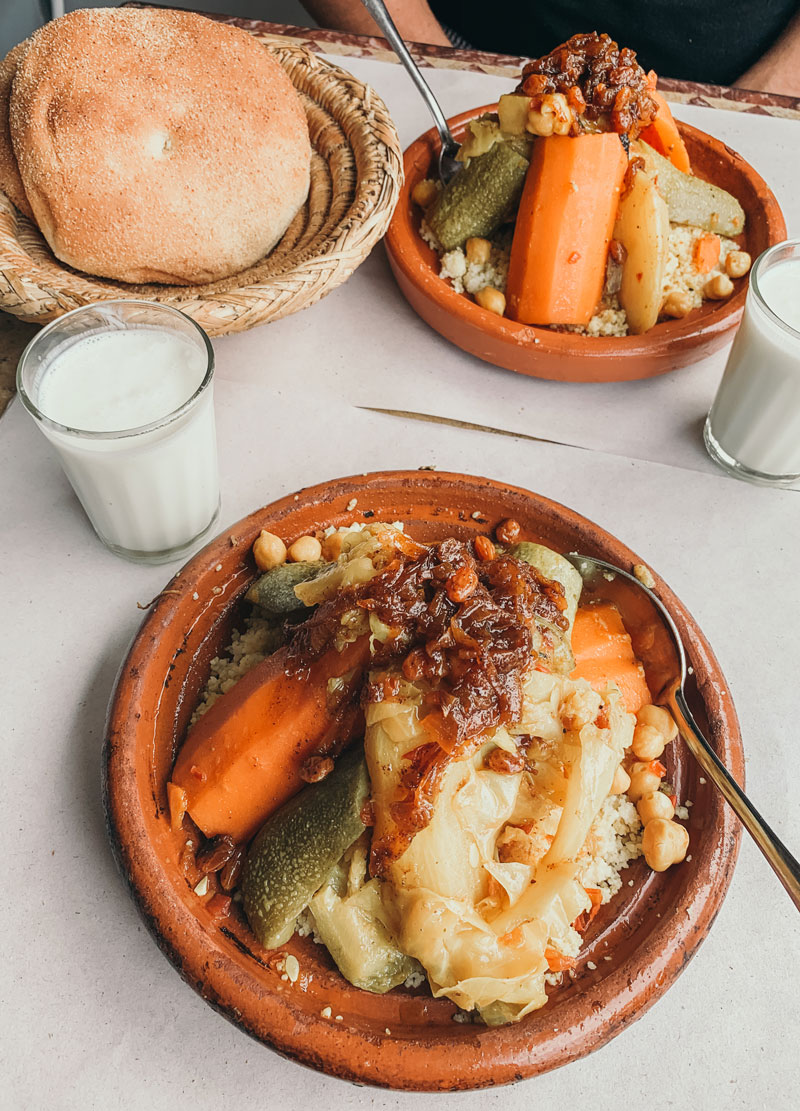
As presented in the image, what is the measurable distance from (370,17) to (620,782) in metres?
2.21

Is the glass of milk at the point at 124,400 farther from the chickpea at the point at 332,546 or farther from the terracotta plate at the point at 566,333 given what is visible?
the terracotta plate at the point at 566,333

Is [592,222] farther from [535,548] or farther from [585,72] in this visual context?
[535,548]

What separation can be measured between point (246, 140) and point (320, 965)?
4.27 ft

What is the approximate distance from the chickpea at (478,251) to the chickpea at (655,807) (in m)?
1.06

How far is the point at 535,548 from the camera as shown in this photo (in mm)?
1199

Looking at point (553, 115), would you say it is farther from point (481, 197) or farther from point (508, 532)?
point (508, 532)

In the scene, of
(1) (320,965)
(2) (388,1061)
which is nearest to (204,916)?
(1) (320,965)

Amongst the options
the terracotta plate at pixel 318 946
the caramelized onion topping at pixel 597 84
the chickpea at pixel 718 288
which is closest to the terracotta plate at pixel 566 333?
the chickpea at pixel 718 288

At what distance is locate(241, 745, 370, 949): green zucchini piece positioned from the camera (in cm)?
97

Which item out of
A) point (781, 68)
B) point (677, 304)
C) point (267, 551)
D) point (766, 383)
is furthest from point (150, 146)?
point (781, 68)

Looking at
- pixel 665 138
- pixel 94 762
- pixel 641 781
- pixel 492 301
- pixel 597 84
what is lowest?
pixel 94 762

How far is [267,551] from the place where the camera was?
121cm

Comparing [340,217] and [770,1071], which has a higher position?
[340,217]

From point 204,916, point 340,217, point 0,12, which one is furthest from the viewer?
point 0,12
